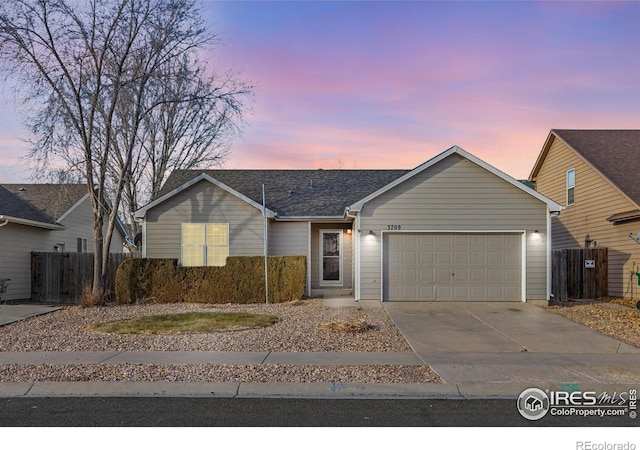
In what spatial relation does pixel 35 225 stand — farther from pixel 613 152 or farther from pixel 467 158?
pixel 613 152

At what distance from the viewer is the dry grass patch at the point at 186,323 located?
12320 mm

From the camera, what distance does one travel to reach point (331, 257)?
67.6ft

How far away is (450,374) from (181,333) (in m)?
6.12

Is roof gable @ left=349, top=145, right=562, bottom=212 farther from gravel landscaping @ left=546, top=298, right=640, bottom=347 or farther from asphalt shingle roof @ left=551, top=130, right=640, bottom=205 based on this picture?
asphalt shingle roof @ left=551, top=130, right=640, bottom=205

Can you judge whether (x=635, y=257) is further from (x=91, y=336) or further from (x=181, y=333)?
(x=91, y=336)

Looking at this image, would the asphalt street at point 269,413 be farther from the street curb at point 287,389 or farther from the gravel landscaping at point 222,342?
the gravel landscaping at point 222,342

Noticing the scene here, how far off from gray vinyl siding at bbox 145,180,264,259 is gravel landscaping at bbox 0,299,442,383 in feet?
8.94

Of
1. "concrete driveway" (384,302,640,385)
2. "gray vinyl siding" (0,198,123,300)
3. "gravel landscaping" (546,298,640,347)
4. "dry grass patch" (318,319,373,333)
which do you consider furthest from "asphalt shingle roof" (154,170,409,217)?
"gravel landscaping" (546,298,640,347)

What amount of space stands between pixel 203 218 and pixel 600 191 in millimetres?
14351

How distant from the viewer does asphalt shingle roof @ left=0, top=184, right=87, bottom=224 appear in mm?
20844

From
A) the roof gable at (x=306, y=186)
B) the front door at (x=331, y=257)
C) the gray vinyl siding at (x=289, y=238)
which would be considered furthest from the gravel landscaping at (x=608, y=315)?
the gray vinyl siding at (x=289, y=238)

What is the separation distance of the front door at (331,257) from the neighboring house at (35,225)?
33.5 ft

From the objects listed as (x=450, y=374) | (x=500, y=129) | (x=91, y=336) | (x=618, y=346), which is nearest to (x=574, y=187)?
(x=500, y=129)

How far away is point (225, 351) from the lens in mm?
10109
